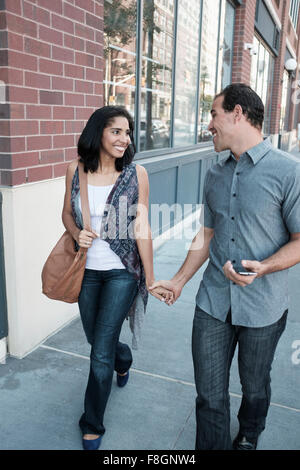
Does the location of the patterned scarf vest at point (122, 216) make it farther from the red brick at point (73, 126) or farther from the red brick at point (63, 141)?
Result: the red brick at point (73, 126)

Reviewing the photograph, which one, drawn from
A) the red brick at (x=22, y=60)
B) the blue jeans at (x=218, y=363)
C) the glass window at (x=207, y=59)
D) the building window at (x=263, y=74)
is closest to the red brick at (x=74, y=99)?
the red brick at (x=22, y=60)

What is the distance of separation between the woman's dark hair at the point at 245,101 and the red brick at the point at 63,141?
1.85 metres

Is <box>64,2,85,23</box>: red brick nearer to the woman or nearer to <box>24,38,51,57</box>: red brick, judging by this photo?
<box>24,38,51,57</box>: red brick

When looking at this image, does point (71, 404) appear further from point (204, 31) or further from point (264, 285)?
point (204, 31)

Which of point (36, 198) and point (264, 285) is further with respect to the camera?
point (36, 198)

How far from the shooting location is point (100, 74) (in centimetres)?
410

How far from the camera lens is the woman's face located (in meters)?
2.43

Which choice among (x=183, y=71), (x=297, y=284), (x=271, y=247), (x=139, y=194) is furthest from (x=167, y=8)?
(x=271, y=247)

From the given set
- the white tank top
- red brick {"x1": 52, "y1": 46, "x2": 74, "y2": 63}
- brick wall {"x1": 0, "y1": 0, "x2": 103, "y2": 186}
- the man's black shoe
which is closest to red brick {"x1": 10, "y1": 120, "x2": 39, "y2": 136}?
brick wall {"x1": 0, "y1": 0, "x2": 103, "y2": 186}

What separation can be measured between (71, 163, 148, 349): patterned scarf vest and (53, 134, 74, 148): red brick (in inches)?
45.4

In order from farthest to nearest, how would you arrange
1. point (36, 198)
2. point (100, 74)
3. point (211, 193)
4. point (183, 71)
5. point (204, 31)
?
1. point (204, 31)
2. point (183, 71)
3. point (100, 74)
4. point (36, 198)
5. point (211, 193)

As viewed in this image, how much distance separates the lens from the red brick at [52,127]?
133 inches

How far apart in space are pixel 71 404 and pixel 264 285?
5.22 ft

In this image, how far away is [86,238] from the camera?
233 cm
